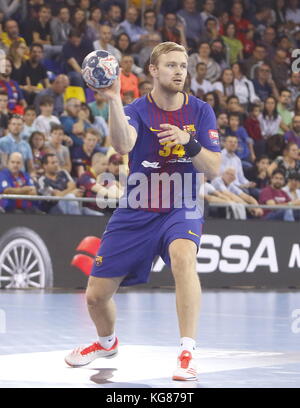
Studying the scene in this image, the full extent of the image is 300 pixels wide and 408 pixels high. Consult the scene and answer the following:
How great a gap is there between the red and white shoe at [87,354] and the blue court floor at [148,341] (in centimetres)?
7

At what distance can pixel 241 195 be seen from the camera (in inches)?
703

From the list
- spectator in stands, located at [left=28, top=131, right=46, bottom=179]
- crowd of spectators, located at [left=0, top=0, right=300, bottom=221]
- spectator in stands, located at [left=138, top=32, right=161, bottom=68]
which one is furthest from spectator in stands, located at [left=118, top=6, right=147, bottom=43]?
spectator in stands, located at [left=28, top=131, right=46, bottom=179]

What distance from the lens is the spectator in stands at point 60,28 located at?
61.7ft

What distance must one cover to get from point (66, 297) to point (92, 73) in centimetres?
812

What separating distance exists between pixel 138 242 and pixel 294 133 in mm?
13880

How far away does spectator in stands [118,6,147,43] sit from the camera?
65.9 ft

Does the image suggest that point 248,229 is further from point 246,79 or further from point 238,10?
point 238,10

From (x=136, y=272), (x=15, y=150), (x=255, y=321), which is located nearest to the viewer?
(x=136, y=272)

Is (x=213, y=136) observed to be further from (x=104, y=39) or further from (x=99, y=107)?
(x=104, y=39)

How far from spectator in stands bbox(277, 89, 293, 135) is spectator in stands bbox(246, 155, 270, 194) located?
1946 millimetres

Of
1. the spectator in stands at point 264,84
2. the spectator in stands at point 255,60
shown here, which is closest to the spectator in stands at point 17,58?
the spectator in stands at point 264,84

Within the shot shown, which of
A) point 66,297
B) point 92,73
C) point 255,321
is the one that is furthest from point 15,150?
point 92,73

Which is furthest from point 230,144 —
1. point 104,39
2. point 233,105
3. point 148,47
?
point 104,39

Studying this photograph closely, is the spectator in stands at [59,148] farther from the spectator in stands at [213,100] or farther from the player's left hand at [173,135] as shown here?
the player's left hand at [173,135]
